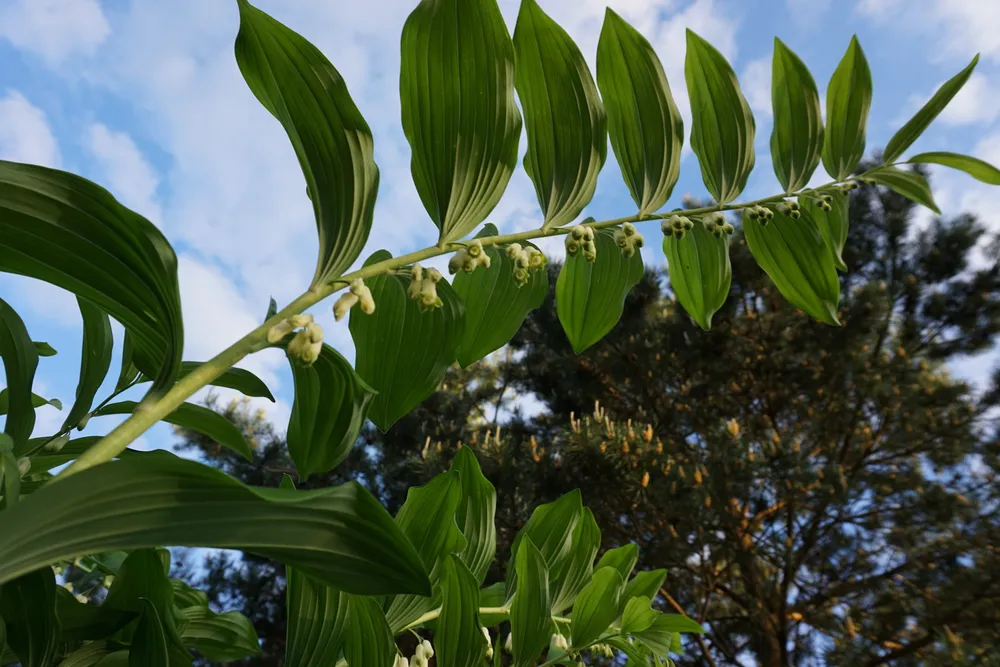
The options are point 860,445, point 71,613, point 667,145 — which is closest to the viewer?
point 71,613

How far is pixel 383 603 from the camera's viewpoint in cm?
46

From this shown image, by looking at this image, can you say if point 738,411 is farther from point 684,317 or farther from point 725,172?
point 725,172

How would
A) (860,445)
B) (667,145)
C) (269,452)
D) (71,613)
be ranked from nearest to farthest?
(71,613), (667,145), (860,445), (269,452)

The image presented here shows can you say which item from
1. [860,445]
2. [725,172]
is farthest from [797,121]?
[860,445]

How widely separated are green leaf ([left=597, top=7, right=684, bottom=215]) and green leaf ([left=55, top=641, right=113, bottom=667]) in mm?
394

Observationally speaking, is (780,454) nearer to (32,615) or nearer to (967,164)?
(967,164)

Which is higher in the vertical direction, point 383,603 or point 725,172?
point 725,172

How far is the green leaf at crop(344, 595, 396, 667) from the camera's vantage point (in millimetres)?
363

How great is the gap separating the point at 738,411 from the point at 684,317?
2.43 ft

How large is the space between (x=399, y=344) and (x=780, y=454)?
12.5 ft

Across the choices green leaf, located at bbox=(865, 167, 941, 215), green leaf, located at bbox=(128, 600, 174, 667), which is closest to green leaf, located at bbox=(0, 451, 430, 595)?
green leaf, located at bbox=(128, 600, 174, 667)

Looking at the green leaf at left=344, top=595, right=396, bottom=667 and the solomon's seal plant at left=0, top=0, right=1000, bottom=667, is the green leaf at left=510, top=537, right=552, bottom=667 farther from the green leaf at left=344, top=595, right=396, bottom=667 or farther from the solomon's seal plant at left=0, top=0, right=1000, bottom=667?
the green leaf at left=344, top=595, right=396, bottom=667

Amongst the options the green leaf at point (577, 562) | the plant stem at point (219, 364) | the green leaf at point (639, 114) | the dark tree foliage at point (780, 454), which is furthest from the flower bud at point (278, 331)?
the dark tree foliage at point (780, 454)

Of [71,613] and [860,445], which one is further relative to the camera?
[860,445]
